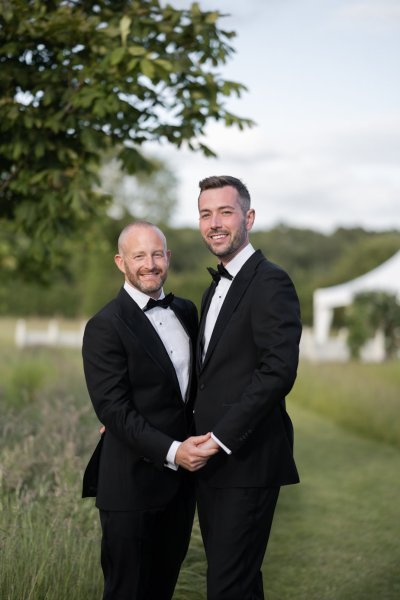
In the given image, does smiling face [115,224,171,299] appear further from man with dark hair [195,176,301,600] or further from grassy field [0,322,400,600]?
grassy field [0,322,400,600]

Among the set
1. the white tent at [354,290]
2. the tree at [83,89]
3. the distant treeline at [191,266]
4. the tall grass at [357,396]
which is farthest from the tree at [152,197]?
the tree at [83,89]

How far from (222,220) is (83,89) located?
2.87 meters

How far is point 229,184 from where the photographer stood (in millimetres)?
3619

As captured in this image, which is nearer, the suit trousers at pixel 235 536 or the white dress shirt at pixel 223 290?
the suit trousers at pixel 235 536

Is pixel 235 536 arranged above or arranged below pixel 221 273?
below

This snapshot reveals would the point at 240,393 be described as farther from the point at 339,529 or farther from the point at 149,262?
the point at 339,529

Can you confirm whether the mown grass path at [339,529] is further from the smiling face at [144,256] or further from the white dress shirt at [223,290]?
the smiling face at [144,256]

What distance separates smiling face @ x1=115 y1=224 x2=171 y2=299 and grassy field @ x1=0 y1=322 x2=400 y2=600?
1301mm

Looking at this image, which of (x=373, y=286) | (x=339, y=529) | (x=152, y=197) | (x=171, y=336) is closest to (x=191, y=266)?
(x=152, y=197)

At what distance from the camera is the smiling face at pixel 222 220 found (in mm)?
3596

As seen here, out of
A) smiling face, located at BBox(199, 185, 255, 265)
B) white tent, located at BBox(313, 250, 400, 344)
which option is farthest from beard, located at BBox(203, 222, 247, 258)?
white tent, located at BBox(313, 250, 400, 344)

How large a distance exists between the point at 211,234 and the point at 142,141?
11.0 ft

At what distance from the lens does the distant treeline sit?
3903 centimetres

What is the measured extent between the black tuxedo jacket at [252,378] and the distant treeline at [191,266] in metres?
8.56
